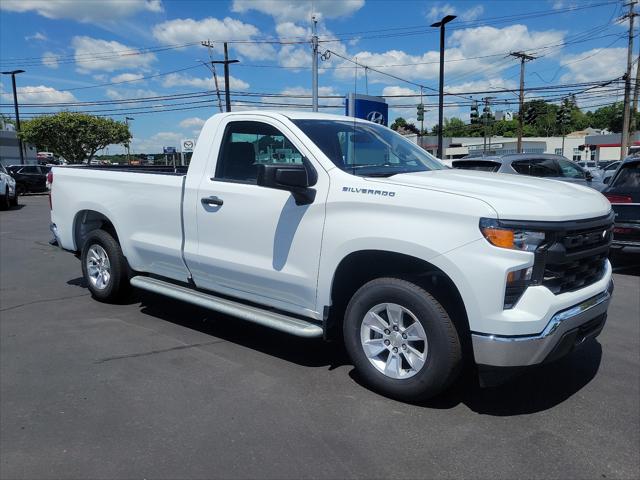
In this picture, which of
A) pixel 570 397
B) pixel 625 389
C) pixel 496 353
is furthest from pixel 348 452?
pixel 625 389

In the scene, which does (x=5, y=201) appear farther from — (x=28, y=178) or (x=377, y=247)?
(x=377, y=247)

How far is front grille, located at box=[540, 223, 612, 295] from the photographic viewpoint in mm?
3273

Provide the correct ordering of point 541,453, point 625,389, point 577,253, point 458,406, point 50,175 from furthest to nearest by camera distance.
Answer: point 50,175
point 625,389
point 458,406
point 577,253
point 541,453

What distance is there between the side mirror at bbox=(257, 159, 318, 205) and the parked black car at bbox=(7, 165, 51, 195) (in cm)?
2815

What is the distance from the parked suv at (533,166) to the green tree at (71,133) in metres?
40.4

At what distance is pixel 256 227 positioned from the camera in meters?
4.34

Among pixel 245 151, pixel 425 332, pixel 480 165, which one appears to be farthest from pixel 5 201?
pixel 425 332

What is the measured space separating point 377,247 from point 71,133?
1804 inches

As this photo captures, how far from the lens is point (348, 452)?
3137 mm

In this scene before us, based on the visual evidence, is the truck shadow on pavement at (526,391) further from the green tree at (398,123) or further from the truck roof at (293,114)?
the green tree at (398,123)

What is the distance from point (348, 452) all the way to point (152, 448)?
1.15 metres

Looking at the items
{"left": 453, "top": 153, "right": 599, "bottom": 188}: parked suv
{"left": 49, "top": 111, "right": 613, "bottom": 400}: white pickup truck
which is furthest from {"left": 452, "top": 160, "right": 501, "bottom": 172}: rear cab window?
{"left": 49, "top": 111, "right": 613, "bottom": 400}: white pickup truck

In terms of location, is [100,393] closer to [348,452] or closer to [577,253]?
[348,452]

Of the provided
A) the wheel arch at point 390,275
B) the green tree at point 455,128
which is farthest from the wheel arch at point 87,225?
the green tree at point 455,128
